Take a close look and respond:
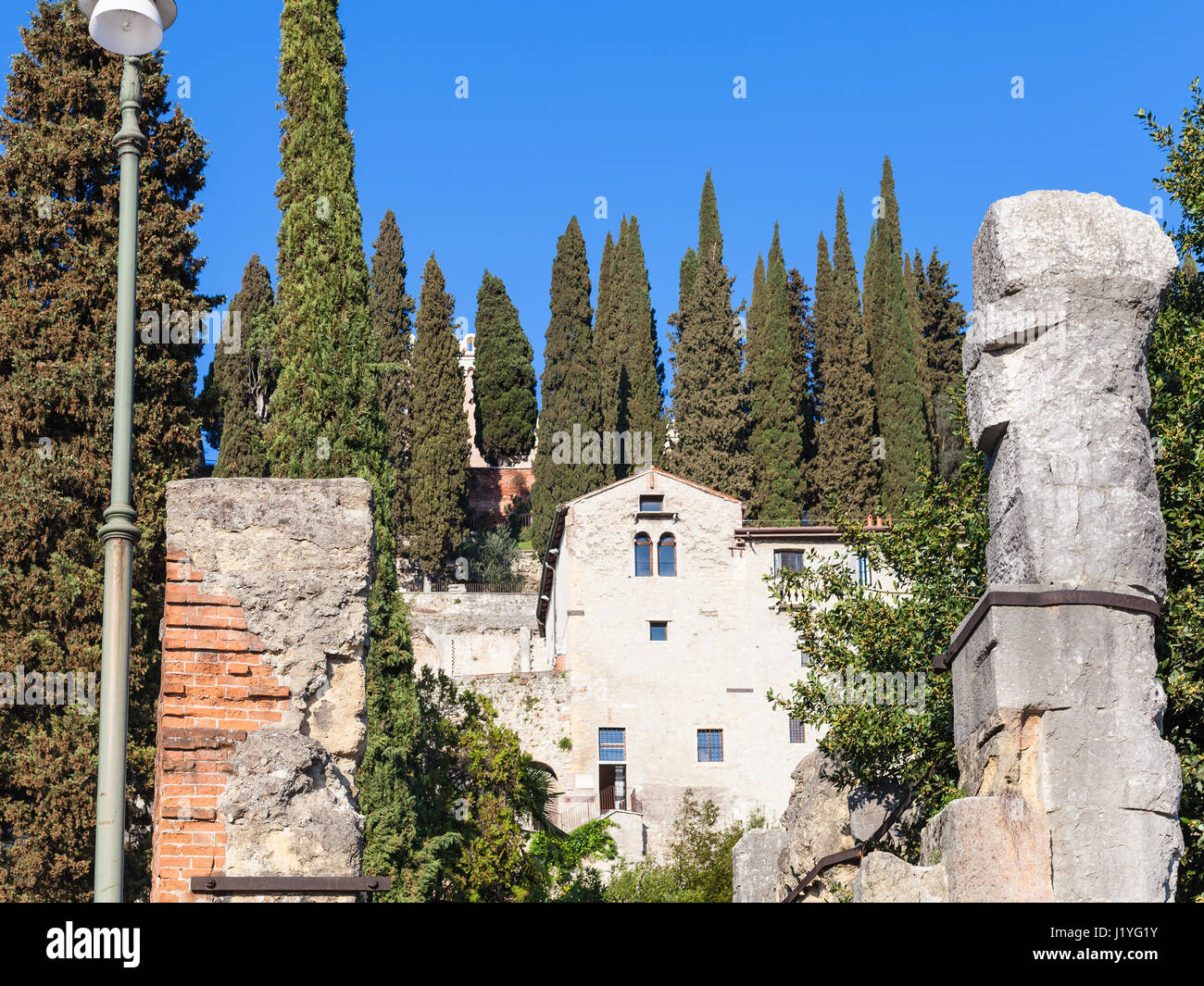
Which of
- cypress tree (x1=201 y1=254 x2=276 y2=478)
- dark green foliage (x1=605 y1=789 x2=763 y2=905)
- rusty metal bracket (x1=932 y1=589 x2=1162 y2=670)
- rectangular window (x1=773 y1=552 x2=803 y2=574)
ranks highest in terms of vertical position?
cypress tree (x1=201 y1=254 x2=276 y2=478)

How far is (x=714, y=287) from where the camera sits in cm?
4975

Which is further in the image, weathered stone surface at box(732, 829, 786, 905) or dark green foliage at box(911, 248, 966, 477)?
dark green foliage at box(911, 248, 966, 477)

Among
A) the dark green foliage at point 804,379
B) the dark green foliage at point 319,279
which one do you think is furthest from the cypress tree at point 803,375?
the dark green foliage at point 319,279

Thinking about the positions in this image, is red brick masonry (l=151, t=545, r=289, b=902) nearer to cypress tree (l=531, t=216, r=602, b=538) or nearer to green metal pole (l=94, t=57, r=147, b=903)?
green metal pole (l=94, t=57, r=147, b=903)

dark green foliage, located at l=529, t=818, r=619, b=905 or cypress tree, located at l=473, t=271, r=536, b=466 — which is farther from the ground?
cypress tree, located at l=473, t=271, r=536, b=466

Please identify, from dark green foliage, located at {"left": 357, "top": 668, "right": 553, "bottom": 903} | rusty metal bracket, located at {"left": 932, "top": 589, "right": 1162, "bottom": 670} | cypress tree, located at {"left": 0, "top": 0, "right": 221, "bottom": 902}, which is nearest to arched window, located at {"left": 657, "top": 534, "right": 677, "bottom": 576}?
dark green foliage, located at {"left": 357, "top": 668, "right": 553, "bottom": 903}

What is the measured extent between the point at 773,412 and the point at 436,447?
11713 mm

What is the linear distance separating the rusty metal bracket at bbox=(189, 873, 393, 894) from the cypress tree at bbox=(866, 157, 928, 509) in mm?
38811

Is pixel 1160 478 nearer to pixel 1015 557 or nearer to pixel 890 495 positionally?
pixel 1015 557

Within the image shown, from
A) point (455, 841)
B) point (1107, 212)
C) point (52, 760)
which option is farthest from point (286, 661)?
point (455, 841)

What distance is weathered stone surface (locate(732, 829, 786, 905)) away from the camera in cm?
1340

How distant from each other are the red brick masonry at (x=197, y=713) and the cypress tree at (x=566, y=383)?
42.5 metres

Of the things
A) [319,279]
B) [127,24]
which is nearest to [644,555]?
[319,279]
